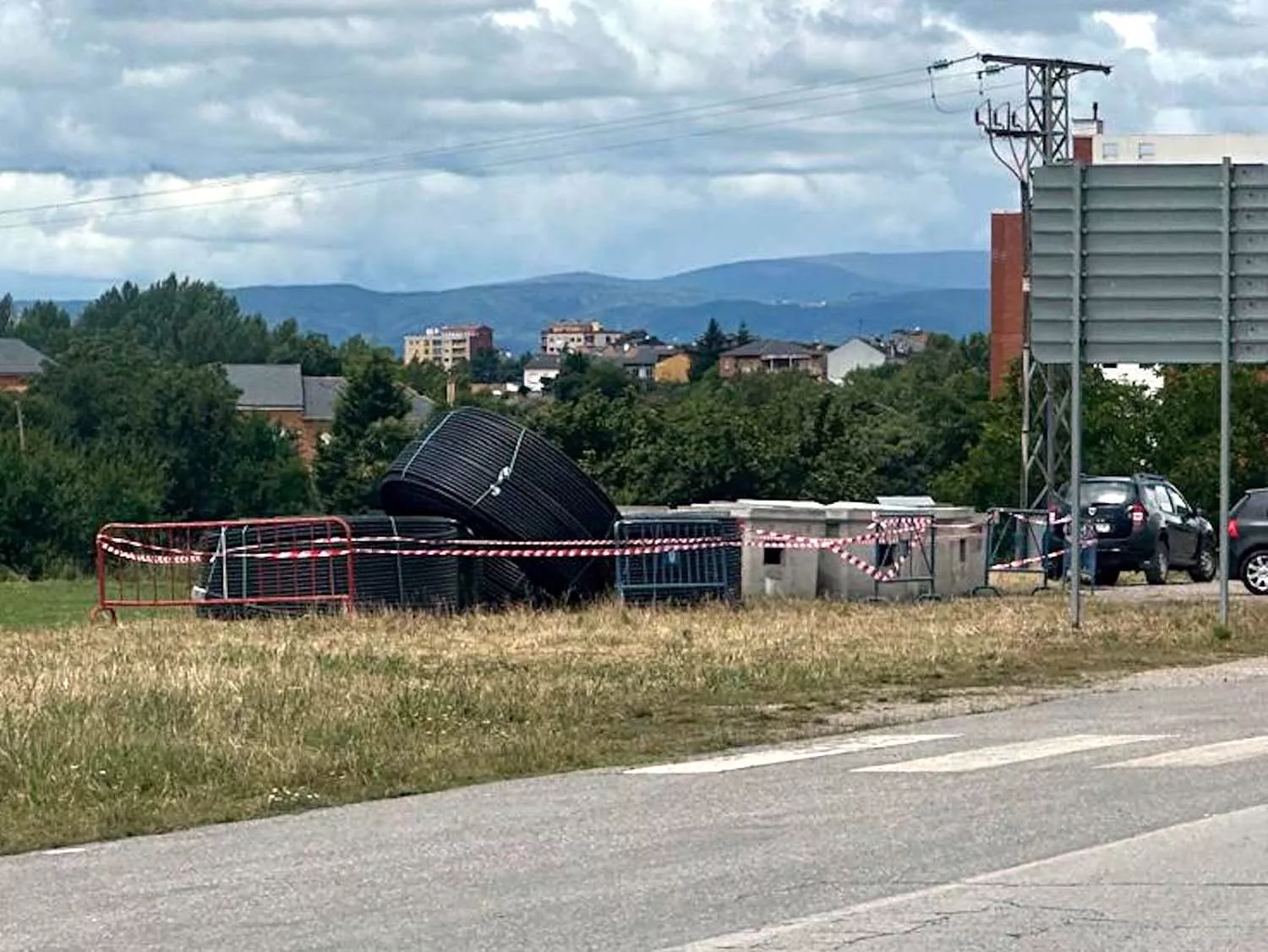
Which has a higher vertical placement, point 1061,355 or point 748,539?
point 1061,355

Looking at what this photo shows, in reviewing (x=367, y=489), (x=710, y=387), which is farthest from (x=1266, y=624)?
(x=710, y=387)

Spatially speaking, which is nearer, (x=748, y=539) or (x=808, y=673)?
(x=808, y=673)

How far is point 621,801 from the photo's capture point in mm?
12578

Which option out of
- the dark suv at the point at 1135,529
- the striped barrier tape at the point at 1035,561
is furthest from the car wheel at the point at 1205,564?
the striped barrier tape at the point at 1035,561

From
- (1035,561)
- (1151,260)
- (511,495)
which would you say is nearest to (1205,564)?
(1035,561)

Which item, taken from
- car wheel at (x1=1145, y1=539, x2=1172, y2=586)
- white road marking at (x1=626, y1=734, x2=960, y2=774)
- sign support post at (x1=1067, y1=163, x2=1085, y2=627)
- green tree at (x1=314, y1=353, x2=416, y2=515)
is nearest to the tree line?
green tree at (x1=314, y1=353, x2=416, y2=515)

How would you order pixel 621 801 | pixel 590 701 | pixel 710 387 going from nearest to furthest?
pixel 621 801
pixel 590 701
pixel 710 387

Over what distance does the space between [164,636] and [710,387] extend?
16249 centimetres

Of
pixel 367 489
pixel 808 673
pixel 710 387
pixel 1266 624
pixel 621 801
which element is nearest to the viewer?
pixel 621 801

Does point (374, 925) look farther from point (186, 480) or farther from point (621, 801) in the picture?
point (186, 480)

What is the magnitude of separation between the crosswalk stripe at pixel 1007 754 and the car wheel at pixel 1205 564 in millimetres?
24281

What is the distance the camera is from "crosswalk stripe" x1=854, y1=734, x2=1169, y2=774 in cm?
1370

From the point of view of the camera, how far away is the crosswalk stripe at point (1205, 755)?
13695 millimetres

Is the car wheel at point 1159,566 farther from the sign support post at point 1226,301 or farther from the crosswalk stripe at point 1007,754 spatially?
the crosswalk stripe at point 1007,754
